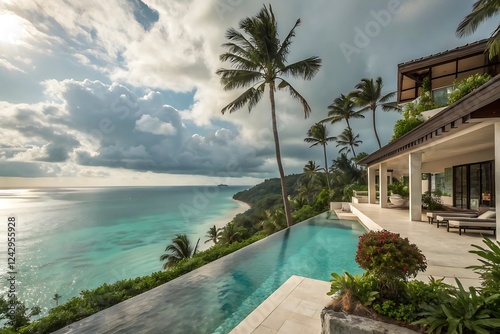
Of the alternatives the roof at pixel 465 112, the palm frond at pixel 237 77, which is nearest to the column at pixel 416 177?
the roof at pixel 465 112

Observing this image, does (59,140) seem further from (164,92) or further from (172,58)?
(172,58)

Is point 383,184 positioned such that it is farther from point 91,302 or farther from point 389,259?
point 91,302

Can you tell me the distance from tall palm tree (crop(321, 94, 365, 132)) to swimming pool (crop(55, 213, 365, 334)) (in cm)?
2221

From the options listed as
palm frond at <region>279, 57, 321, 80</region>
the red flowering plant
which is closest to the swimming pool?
the red flowering plant

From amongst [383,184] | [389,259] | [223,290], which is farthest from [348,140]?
[389,259]

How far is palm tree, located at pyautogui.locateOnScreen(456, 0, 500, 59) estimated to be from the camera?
7411 millimetres

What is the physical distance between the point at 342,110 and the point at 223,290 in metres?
28.0

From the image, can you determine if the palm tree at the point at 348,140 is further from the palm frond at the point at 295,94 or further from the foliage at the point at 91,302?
the foliage at the point at 91,302

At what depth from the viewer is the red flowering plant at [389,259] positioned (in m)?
2.87

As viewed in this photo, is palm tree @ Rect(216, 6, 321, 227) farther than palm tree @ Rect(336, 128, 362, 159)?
No

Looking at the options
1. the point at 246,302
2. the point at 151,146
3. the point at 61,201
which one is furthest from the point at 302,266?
the point at 61,201

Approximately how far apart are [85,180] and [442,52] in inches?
968

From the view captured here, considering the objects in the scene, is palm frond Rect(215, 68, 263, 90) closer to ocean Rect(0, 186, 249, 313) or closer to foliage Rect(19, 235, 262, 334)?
ocean Rect(0, 186, 249, 313)

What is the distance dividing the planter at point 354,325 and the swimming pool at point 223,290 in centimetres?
195
